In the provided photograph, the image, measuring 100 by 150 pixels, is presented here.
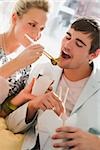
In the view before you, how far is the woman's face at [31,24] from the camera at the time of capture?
109 cm

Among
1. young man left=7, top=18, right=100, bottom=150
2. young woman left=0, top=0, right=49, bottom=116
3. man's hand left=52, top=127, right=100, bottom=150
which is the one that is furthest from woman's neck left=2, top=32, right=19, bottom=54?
man's hand left=52, top=127, right=100, bottom=150

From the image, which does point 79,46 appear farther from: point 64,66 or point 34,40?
point 34,40

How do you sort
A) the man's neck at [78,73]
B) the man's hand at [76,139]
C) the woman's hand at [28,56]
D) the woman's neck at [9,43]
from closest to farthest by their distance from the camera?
the man's hand at [76,139], the woman's hand at [28,56], the man's neck at [78,73], the woman's neck at [9,43]

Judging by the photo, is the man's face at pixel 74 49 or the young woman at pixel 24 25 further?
the young woman at pixel 24 25

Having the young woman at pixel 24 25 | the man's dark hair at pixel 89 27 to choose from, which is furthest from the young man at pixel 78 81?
the young woman at pixel 24 25

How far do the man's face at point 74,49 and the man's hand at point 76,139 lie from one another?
255mm

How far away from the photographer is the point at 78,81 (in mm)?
1054

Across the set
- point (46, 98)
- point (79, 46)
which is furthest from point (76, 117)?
point (79, 46)

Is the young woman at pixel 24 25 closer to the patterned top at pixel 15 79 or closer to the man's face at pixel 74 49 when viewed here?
the patterned top at pixel 15 79

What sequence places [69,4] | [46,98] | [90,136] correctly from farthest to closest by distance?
1. [69,4]
2. [46,98]
3. [90,136]

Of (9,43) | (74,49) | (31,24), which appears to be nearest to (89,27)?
(74,49)

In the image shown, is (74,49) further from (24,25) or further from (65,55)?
(24,25)

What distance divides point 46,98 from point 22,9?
380 mm

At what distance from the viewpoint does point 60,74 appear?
3.48 ft
